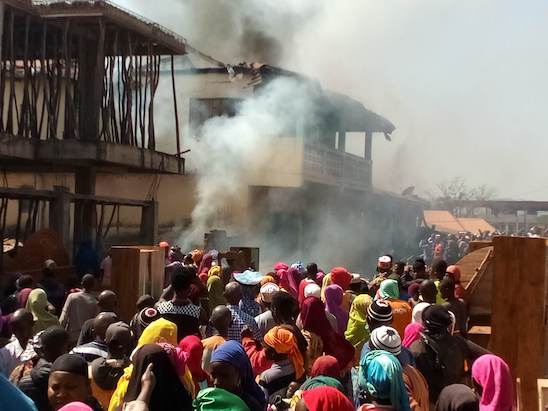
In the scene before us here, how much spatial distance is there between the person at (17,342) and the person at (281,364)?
1573mm

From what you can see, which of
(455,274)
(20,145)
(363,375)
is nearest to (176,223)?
(20,145)

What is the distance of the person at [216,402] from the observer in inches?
130

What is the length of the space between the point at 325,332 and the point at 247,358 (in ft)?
5.30

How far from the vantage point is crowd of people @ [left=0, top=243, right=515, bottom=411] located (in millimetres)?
3297

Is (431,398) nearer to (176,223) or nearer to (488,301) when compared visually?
(488,301)

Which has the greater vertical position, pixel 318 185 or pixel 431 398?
pixel 318 185

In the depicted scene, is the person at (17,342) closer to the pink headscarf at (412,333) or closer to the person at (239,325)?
the person at (239,325)

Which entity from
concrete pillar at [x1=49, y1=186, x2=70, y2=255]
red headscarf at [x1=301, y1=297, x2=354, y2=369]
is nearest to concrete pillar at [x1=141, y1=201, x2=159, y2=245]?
concrete pillar at [x1=49, y1=186, x2=70, y2=255]

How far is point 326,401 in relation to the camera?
3.20m

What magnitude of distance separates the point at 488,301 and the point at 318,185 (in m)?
17.6

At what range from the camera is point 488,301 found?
7.79m

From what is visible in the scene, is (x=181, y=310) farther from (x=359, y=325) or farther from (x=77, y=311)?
(x=77, y=311)

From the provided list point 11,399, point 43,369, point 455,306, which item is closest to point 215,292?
point 455,306

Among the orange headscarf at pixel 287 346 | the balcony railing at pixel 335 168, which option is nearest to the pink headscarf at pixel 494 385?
the orange headscarf at pixel 287 346
